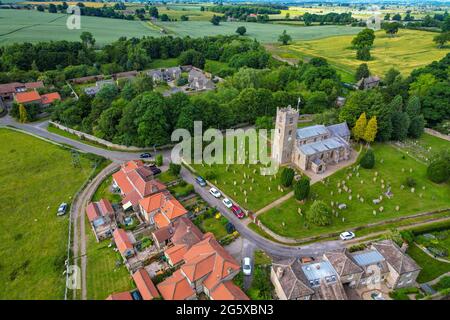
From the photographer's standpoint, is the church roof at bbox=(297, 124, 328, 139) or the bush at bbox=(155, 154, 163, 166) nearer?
the church roof at bbox=(297, 124, 328, 139)

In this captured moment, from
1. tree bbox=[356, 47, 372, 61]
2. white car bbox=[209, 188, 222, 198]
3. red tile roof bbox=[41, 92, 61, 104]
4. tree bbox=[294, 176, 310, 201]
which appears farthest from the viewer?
tree bbox=[356, 47, 372, 61]

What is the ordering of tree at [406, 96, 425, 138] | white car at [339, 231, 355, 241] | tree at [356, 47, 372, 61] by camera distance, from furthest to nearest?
tree at [356, 47, 372, 61] < tree at [406, 96, 425, 138] < white car at [339, 231, 355, 241]

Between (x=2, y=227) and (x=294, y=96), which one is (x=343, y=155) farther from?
(x=2, y=227)

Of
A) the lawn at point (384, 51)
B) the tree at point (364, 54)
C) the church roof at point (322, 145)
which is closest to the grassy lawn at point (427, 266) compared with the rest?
the church roof at point (322, 145)

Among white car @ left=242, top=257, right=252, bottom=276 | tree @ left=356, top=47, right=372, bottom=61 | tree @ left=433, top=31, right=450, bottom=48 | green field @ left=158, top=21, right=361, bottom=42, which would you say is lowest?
white car @ left=242, top=257, right=252, bottom=276

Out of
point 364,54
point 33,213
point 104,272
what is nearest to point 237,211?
point 104,272

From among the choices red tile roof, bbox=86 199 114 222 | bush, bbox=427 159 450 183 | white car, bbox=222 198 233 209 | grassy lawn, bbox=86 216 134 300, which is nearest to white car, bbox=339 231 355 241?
white car, bbox=222 198 233 209

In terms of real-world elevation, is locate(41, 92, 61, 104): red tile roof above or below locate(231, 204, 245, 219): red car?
above

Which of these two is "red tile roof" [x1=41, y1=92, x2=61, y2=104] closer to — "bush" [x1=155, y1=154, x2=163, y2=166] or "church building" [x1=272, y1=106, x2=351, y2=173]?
"bush" [x1=155, y1=154, x2=163, y2=166]

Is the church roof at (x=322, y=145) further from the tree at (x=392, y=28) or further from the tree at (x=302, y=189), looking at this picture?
the tree at (x=392, y=28)
